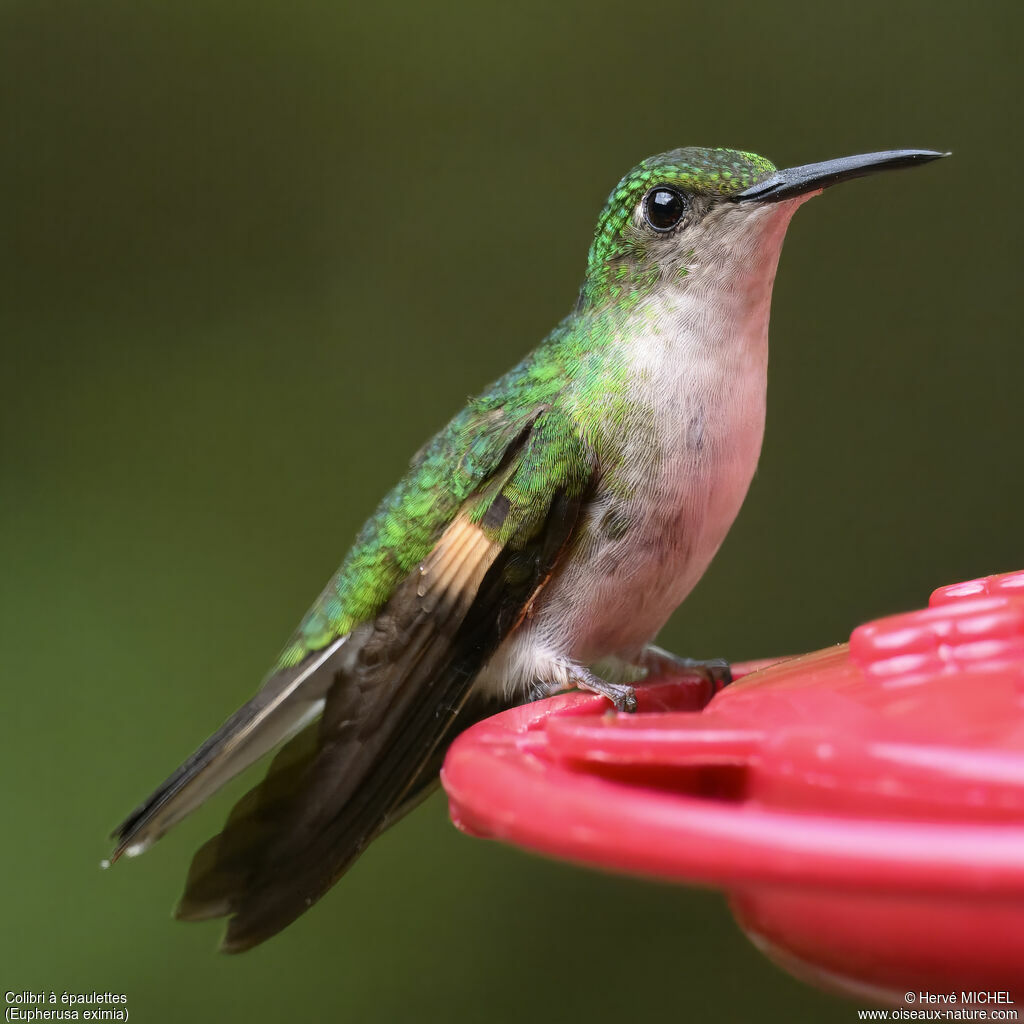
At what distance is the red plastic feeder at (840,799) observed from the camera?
89 centimetres

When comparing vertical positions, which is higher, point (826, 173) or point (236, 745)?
point (826, 173)

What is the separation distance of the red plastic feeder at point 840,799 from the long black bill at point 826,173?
84 cm

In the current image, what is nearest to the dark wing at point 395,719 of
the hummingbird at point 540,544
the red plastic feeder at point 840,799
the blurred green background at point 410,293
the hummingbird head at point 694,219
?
the hummingbird at point 540,544

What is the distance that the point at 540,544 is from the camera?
2.11 m

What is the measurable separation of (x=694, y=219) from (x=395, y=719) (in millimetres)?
1046

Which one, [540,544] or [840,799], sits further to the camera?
[540,544]

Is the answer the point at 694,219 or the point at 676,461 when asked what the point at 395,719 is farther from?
the point at 694,219

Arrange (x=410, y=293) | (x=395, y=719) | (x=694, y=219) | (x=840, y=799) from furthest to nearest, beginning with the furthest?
(x=410, y=293) < (x=694, y=219) < (x=395, y=719) < (x=840, y=799)

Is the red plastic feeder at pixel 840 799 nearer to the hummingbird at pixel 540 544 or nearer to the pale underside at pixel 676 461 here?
the hummingbird at pixel 540 544

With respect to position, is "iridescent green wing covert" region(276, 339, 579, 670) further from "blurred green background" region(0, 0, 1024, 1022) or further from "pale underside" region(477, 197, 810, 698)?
"blurred green background" region(0, 0, 1024, 1022)

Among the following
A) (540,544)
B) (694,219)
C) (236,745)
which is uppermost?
(694,219)

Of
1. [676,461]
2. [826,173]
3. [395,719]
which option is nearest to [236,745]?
[395,719]

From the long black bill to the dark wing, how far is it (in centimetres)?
54

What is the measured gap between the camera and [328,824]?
2068mm
